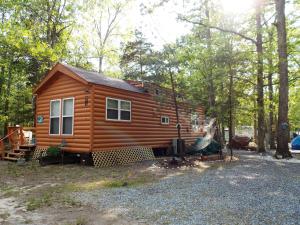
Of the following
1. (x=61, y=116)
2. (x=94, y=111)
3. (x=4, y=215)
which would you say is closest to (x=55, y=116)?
(x=61, y=116)

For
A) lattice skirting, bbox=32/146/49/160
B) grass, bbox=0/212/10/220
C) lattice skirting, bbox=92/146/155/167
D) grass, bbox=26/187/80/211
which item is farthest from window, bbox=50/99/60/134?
grass, bbox=0/212/10/220

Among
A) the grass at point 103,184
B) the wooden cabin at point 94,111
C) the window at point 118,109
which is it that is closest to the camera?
the grass at point 103,184

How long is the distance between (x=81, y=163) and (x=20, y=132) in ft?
13.4

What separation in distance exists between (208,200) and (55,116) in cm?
943

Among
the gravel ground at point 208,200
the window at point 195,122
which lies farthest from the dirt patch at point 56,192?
the window at point 195,122

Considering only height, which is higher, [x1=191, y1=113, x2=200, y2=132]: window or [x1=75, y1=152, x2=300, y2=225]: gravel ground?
[x1=191, y1=113, x2=200, y2=132]: window

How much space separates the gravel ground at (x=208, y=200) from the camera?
4.29m

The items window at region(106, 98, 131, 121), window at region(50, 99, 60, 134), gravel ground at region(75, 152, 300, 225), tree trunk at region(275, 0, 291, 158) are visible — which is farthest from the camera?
window at region(50, 99, 60, 134)

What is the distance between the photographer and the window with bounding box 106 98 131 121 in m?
12.2

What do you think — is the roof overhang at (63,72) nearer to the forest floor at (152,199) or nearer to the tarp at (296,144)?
the forest floor at (152,199)

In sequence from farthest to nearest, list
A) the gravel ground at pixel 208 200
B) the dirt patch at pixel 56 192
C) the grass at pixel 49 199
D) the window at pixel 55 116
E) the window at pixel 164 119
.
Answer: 1. the window at pixel 164 119
2. the window at pixel 55 116
3. the grass at pixel 49 199
4. the dirt patch at pixel 56 192
5. the gravel ground at pixel 208 200

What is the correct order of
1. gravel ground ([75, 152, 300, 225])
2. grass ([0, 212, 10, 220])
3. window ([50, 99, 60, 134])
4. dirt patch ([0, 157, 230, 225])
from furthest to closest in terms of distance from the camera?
window ([50, 99, 60, 134]), grass ([0, 212, 10, 220]), dirt patch ([0, 157, 230, 225]), gravel ground ([75, 152, 300, 225])

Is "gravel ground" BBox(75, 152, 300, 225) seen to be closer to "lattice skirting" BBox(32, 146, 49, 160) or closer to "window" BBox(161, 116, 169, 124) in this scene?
"lattice skirting" BBox(32, 146, 49, 160)

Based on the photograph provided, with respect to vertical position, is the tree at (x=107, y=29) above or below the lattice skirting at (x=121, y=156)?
above
